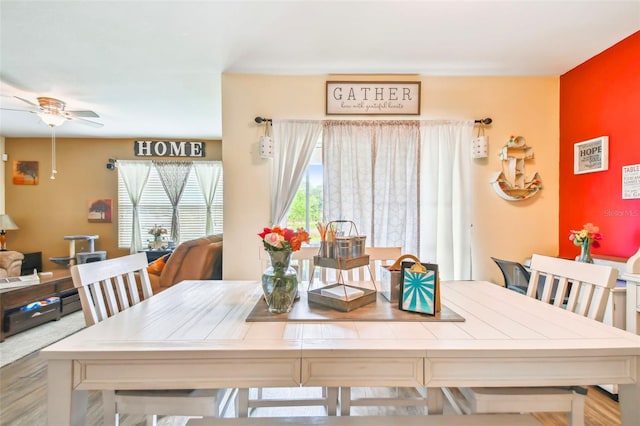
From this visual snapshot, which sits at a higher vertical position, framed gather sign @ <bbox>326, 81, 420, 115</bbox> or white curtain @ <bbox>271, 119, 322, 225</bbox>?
framed gather sign @ <bbox>326, 81, 420, 115</bbox>

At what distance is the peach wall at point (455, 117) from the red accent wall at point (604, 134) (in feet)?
0.32

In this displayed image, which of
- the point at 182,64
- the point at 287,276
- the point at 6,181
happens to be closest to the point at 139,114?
the point at 182,64

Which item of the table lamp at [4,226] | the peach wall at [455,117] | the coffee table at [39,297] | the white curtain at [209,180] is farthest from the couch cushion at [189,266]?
the table lamp at [4,226]

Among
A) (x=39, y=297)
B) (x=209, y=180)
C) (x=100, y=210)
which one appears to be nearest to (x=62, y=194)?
(x=100, y=210)

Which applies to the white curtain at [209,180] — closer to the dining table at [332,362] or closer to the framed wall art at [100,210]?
the framed wall art at [100,210]

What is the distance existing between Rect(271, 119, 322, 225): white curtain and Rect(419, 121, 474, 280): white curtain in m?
1.07

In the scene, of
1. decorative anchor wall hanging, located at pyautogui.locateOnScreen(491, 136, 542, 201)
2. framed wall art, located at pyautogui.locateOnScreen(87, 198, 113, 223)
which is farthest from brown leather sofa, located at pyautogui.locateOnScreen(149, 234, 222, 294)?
decorative anchor wall hanging, located at pyautogui.locateOnScreen(491, 136, 542, 201)

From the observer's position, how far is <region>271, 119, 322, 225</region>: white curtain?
2684 mm

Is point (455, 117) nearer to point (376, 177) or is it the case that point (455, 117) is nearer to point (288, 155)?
point (376, 177)

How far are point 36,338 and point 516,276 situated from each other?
437 cm

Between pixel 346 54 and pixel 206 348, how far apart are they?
2332mm

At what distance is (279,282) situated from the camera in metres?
1.20

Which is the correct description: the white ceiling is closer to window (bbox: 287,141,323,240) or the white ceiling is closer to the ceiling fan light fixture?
the ceiling fan light fixture

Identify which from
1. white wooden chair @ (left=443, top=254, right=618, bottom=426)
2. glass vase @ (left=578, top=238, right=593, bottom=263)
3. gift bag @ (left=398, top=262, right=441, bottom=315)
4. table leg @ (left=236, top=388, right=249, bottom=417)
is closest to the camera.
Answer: white wooden chair @ (left=443, top=254, right=618, bottom=426)
